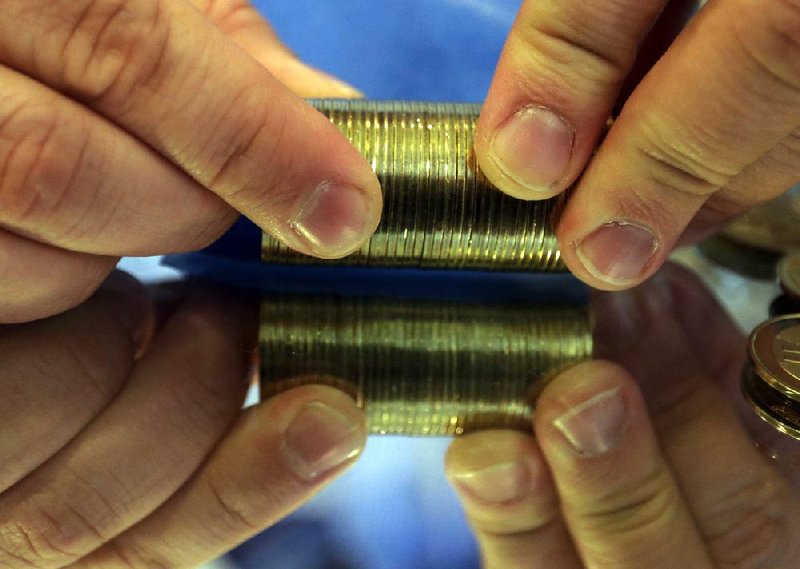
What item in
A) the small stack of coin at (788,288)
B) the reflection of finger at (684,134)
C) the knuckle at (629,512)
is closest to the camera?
the reflection of finger at (684,134)

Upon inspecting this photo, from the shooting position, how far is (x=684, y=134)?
0.53 meters

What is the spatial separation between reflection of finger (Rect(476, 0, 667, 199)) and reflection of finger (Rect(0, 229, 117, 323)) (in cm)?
36

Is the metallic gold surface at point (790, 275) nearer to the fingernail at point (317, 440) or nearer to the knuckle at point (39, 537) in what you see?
the fingernail at point (317, 440)

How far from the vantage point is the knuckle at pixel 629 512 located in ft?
2.05

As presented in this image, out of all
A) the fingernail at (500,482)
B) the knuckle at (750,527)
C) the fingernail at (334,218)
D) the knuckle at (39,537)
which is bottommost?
the knuckle at (39,537)

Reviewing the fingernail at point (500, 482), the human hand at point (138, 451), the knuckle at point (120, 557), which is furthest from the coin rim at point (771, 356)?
the knuckle at point (120, 557)

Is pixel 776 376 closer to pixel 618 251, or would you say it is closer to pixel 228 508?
pixel 618 251

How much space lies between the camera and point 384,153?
0.65 meters

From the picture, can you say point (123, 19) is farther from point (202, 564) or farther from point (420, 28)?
point (420, 28)

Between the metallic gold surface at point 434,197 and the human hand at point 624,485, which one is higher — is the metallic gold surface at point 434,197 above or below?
above

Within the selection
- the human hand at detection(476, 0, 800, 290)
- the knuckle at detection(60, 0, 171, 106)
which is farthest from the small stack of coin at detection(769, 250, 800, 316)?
the knuckle at detection(60, 0, 171, 106)

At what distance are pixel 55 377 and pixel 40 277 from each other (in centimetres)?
12

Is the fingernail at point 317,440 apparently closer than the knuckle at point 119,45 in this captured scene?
No

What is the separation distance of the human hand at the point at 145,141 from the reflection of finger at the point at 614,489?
0.25m
